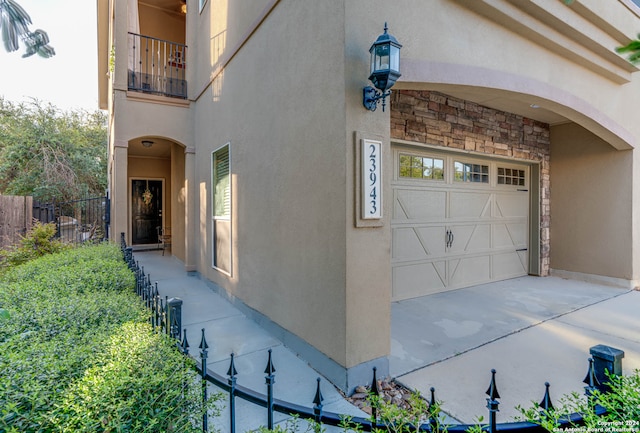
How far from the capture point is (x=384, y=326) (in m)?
3.00

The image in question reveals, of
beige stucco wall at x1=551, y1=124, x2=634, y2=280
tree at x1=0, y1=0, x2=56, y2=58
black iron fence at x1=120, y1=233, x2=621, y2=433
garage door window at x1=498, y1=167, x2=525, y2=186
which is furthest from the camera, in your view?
garage door window at x1=498, y1=167, x2=525, y2=186

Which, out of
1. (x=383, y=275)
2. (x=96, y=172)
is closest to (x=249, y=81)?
(x=383, y=275)

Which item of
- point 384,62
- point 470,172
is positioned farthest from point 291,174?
point 470,172

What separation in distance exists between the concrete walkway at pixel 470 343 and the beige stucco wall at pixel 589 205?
803 mm

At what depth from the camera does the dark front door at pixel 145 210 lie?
1149 centimetres

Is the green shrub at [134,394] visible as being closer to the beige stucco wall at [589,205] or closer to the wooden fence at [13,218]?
the wooden fence at [13,218]

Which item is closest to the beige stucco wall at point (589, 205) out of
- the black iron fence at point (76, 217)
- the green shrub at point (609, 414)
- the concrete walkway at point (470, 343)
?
the concrete walkway at point (470, 343)

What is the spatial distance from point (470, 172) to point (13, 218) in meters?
9.95

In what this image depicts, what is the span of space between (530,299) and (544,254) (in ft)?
8.04

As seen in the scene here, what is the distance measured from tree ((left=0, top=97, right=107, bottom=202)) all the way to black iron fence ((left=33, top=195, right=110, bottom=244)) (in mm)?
830

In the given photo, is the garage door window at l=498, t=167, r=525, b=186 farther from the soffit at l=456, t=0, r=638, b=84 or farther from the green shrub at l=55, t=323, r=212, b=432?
the green shrub at l=55, t=323, r=212, b=432

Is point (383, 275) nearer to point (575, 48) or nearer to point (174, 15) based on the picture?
point (575, 48)

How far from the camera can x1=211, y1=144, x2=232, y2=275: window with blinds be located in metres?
5.57

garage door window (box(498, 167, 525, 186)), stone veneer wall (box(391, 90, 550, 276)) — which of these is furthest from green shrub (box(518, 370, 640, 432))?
garage door window (box(498, 167, 525, 186))
